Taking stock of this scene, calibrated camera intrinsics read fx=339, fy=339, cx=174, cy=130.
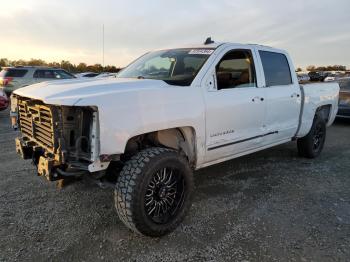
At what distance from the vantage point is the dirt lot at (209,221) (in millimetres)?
3010

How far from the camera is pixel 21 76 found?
14.8 m

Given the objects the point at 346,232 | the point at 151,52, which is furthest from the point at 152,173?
the point at 151,52

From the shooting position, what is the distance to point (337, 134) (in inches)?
353

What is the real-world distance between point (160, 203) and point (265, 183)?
208 cm

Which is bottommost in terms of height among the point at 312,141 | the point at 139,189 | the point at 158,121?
the point at 312,141

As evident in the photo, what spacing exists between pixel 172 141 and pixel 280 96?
6.69ft

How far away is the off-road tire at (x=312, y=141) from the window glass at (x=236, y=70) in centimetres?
216

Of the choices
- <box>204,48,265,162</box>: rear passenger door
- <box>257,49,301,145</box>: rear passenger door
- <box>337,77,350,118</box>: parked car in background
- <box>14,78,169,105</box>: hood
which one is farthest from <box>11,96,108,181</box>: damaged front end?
<box>337,77,350,118</box>: parked car in background

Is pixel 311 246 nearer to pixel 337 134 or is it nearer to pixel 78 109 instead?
pixel 78 109

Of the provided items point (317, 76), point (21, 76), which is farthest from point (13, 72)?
point (317, 76)

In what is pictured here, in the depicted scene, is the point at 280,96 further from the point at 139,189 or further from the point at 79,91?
the point at 79,91

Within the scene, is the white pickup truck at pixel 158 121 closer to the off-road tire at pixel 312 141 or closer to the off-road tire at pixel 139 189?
the off-road tire at pixel 139 189

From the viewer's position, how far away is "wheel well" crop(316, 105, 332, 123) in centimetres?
629

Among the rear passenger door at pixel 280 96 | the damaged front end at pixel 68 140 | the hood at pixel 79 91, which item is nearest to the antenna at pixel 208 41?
the rear passenger door at pixel 280 96
